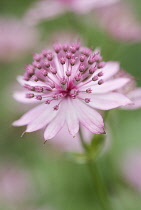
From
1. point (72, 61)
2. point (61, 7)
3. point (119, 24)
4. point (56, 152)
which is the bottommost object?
point (56, 152)

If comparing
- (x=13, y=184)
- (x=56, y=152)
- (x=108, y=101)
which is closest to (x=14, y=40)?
(x=56, y=152)

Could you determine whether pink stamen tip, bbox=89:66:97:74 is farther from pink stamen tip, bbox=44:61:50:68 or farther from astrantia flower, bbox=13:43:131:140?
pink stamen tip, bbox=44:61:50:68

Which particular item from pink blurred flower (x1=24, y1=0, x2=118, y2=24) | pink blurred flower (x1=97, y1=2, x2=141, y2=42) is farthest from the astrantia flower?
pink blurred flower (x1=24, y1=0, x2=118, y2=24)

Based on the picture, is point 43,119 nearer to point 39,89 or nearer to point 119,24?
point 39,89

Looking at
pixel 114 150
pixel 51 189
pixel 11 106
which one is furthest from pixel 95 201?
pixel 11 106

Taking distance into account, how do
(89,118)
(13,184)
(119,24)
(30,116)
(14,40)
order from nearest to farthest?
1. (89,118)
2. (30,116)
3. (13,184)
4. (119,24)
5. (14,40)

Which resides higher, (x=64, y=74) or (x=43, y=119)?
(x=64, y=74)
